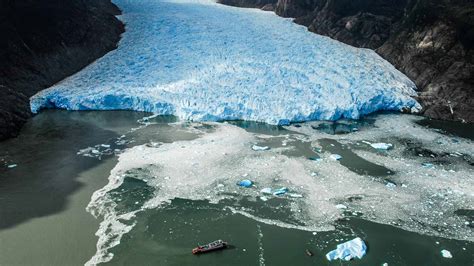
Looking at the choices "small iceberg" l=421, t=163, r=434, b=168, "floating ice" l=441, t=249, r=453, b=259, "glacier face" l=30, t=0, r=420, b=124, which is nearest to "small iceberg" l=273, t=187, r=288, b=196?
"floating ice" l=441, t=249, r=453, b=259

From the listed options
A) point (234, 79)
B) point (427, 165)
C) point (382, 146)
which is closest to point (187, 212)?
point (382, 146)

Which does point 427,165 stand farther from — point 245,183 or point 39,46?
point 39,46

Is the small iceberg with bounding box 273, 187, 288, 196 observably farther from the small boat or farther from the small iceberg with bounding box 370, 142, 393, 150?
the small iceberg with bounding box 370, 142, 393, 150

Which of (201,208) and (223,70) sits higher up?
(223,70)

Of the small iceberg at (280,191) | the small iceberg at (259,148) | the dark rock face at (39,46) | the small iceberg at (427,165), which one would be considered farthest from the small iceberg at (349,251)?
the dark rock face at (39,46)

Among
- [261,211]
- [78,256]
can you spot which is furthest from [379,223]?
[78,256]

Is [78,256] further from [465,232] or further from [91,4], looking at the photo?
[91,4]
